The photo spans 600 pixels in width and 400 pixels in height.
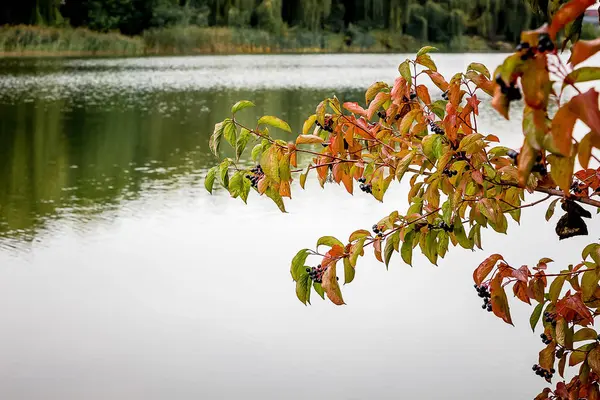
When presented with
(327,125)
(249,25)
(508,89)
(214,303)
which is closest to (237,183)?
(327,125)

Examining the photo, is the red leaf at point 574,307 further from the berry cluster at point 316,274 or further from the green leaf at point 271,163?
the green leaf at point 271,163

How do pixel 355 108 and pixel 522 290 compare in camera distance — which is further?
pixel 355 108

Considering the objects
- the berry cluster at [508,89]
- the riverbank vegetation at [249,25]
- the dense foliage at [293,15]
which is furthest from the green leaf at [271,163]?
the dense foliage at [293,15]

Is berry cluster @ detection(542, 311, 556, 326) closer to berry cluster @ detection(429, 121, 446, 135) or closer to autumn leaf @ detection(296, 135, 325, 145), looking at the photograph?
berry cluster @ detection(429, 121, 446, 135)

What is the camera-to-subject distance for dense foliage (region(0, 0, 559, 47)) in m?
34.3

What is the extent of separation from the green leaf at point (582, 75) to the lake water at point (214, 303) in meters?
2.34

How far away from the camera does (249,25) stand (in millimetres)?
36469

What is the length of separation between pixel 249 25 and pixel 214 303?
33.2 m

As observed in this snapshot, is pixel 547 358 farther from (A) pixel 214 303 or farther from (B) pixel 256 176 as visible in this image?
(A) pixel 214 303

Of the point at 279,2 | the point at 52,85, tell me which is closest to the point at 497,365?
the point at 52,85

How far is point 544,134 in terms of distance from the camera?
104 cm

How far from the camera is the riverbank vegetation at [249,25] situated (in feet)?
112

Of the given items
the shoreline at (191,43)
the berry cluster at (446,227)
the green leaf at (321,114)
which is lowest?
the berry cluster at (446,227)

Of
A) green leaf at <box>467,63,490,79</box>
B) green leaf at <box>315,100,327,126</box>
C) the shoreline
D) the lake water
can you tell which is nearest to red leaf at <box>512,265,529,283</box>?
green leaf at <box>467,63,490,79</box>
